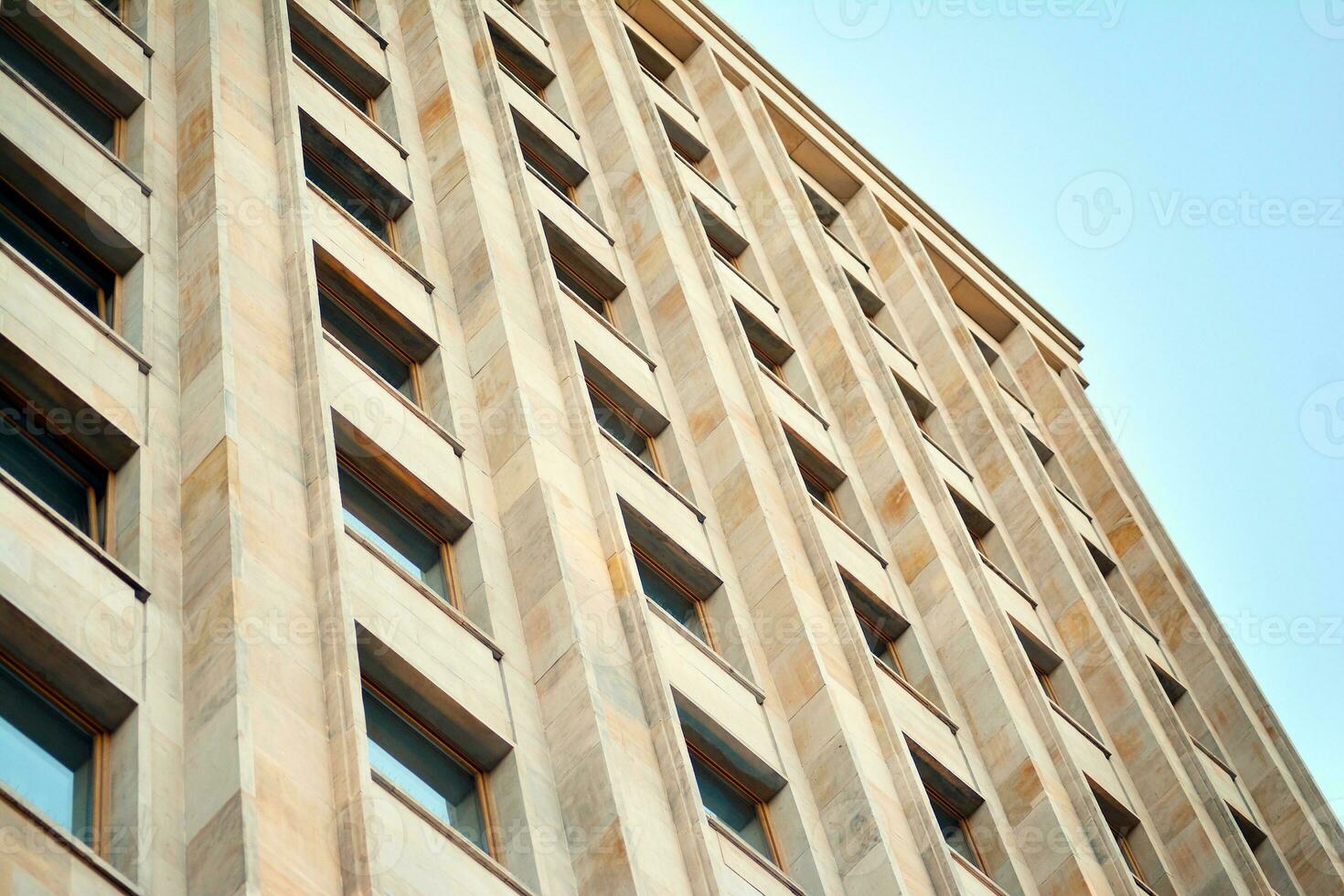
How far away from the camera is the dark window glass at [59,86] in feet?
81.2

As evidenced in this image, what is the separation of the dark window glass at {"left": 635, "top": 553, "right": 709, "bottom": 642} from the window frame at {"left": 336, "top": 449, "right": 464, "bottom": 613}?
381 centimetres

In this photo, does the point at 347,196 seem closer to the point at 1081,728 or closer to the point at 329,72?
the point at 329,72

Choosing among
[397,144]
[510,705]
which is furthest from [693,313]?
[510,705]

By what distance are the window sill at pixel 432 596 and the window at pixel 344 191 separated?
8.73m

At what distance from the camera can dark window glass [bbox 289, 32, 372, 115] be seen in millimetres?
31906

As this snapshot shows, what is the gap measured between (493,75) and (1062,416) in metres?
22.6

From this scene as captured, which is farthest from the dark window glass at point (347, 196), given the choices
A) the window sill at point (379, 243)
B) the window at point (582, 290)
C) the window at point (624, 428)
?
the window at point (624, 428)

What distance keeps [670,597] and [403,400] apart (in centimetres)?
510

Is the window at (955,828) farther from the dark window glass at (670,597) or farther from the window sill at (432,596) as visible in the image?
the window sill at (432,596)

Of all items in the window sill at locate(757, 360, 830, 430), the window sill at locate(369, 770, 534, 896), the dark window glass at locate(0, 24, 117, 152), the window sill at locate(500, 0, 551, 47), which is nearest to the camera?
the window sill at locate(369, 770, 534, 896)

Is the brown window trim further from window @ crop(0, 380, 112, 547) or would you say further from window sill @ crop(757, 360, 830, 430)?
window @ crop(0, 380, 112, 547)

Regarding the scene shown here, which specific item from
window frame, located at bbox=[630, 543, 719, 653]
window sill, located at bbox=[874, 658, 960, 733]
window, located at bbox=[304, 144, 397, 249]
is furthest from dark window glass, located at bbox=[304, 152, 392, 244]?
window sill, located at bbox=[874, 658, 960, 733]

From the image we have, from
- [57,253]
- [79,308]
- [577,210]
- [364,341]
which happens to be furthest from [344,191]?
[79,308]

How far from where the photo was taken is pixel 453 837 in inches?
710
